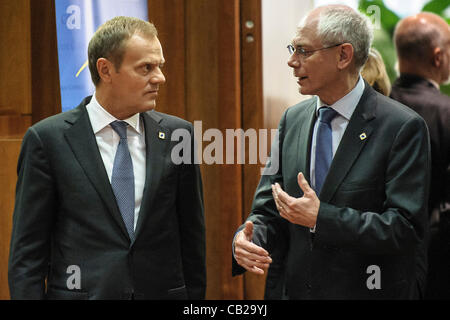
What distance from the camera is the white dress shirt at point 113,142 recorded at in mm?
2275

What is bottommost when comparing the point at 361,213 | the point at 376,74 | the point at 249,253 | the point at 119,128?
the point at 249,253

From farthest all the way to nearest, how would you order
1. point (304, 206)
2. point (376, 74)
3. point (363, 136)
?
point (376, 74)
point (363, 136)
point (304, 206)

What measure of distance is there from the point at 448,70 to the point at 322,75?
1.15 meters

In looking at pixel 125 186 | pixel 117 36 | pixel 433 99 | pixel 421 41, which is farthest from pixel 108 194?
pixel 421 41

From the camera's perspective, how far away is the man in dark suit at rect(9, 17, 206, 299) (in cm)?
220

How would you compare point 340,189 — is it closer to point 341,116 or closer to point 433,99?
point 341,116

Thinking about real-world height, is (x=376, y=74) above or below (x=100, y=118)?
above

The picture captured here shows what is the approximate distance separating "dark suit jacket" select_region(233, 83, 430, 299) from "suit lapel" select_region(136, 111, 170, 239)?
403mm

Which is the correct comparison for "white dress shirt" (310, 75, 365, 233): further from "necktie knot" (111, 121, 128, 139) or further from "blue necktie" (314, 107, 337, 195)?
"necktie knot" (111, 121, 128, 139)

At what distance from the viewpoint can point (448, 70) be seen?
315 centimetres

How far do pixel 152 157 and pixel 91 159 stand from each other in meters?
0.22

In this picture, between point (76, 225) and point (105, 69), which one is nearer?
point (76, 225)

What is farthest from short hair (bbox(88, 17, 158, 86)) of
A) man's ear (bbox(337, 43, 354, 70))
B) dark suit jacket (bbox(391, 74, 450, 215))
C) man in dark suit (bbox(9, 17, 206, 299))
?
dark suit jacket (bbox(391, 74, 450, 215))

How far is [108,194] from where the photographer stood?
86.8 inches
